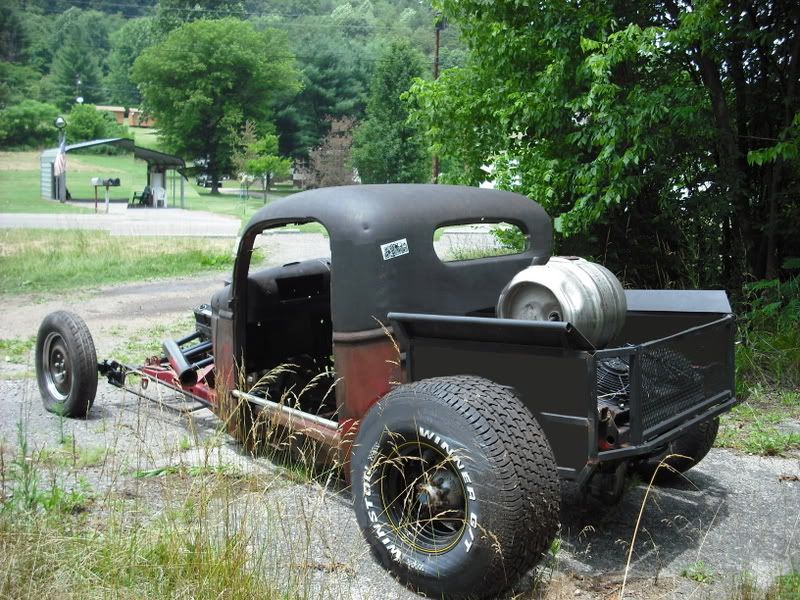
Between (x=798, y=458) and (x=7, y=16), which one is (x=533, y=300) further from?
(x=7, y=16)

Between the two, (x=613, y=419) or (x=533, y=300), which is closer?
(x=613, y=419)

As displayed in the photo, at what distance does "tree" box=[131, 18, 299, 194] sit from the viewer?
72938 mm

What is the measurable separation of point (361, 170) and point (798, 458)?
56.8 meters

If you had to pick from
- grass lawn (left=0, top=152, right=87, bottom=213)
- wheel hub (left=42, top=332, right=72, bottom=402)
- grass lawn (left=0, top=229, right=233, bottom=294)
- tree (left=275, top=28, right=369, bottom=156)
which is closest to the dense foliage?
tree (left=275, top=28, right=369, bottom=156)

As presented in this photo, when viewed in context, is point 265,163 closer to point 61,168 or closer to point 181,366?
point 61,168

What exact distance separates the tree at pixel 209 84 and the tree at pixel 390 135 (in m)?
15.9

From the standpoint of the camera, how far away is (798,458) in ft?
17.7

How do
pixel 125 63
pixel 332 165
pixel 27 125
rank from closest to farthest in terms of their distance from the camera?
pixel 332 165
pixel 27 125
pixel 125 63

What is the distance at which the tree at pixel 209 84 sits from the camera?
72.9 meters

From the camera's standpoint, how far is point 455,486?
3416 millimetres

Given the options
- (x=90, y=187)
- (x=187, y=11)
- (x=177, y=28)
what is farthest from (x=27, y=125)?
(x=90, y=187)

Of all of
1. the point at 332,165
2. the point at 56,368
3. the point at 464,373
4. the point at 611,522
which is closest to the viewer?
the point at 464,373

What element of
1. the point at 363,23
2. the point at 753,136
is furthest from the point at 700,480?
the point at 363,23

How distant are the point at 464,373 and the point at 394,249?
0.75 meters
